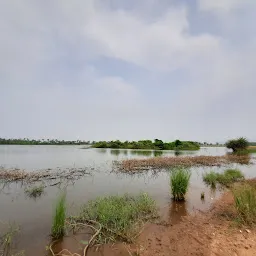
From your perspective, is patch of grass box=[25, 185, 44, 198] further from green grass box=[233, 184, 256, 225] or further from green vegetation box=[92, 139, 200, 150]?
green vegetation box=[92, 139, 200, 150]

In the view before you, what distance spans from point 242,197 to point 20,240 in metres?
6.41

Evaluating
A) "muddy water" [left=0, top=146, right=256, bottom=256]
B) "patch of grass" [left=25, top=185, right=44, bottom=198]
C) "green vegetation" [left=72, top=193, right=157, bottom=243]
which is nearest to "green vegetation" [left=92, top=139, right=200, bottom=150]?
"muddy water" [left=0, top=146, right=256, bottom=256]

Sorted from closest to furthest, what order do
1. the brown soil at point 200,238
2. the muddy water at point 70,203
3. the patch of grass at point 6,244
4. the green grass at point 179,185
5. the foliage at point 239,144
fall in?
the brown soil at point 200,238 < the patch of grass at point 6,244 < the muddy water at point 70,203 < the green grass at point 179,185 < the foliage at point 239,144

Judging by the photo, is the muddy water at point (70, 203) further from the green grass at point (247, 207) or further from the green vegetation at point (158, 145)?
the green vegetation at point (158, 145)

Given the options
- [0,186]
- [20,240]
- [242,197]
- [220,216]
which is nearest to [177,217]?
[220,216]

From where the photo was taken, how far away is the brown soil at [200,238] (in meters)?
4.63

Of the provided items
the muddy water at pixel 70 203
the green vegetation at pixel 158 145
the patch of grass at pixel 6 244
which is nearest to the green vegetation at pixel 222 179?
the muddy water at pixel 70 203

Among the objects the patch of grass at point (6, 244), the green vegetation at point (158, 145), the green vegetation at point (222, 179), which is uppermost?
the green vegetation at point (158, 145)

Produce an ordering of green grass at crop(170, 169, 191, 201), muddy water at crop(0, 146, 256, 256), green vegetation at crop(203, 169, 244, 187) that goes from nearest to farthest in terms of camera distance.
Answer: muddy water at crop(0, 146, 256, 256) < green grass at crop(170, 169, 191, 201) < green vegetation at crop(203, 169, 244, 187)

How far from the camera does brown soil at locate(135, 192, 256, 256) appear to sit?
182 inches

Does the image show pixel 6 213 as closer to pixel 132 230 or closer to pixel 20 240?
pixel 20 240

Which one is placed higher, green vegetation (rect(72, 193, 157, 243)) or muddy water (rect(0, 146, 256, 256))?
green vegetation (rect(72, 193, 157, 243))

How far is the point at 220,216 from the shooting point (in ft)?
22.5

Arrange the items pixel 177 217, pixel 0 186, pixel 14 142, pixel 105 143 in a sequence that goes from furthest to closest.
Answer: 1. pixel 14 142
2. pixel 105 143
3. pixel 0 186
4. pixel 177 217
